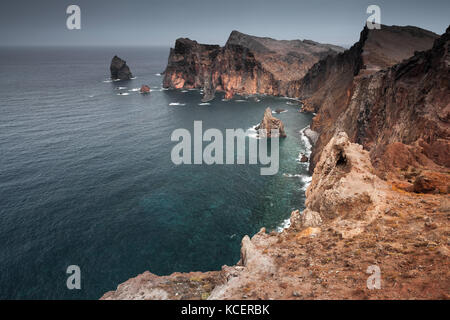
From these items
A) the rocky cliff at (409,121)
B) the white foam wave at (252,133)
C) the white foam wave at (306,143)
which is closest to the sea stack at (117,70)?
the white foam wave at (252,133)

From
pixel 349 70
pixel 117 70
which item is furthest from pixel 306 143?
pixel 117 70

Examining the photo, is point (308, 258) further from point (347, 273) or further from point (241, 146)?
point (241, 146)

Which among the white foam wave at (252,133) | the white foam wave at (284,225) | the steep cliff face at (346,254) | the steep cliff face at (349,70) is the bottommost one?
the white foam wave at (284,225)

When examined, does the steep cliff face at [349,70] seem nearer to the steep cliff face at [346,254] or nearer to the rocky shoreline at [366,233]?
the rocky shoreline at [366,233]

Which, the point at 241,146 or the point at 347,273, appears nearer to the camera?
the point at 347,273

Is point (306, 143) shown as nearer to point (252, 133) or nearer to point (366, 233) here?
point (252, 133)

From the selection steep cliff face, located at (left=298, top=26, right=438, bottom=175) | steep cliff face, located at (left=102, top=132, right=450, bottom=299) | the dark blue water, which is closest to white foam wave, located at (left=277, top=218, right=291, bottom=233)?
the dark blue water
